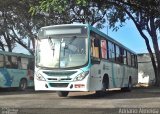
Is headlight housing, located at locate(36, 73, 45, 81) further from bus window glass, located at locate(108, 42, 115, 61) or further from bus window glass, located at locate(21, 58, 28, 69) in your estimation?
bus window glass, located at locate(21, 58, 28, 69)

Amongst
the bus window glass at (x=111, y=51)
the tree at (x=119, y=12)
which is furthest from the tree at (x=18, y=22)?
the bus window glass at (x=111, y=51)

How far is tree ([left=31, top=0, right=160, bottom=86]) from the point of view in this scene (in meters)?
27.0

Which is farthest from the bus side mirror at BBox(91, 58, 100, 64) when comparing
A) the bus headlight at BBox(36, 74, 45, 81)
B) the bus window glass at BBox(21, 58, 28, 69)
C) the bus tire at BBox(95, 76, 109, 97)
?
the bus window glass at BBox(21, 58, 28, 69)

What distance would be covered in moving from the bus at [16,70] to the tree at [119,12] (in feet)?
12.1

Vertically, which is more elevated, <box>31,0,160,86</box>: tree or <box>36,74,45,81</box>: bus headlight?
<box>31,0,160,86</box>: tree

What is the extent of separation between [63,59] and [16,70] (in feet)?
40.4

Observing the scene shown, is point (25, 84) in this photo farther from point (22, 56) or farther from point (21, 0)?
point (21, 0)

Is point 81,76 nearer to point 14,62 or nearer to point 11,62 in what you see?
point 11,62

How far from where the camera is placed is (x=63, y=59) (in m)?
19.0

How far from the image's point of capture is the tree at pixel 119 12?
88.5 ft

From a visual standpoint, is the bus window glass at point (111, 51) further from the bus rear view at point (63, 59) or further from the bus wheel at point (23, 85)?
the bus wheel at point (23, 85)

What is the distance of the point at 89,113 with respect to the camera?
13.5m

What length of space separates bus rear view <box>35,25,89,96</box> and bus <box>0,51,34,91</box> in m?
9.61

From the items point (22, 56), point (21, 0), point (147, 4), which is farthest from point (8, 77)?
point (147, 4)
